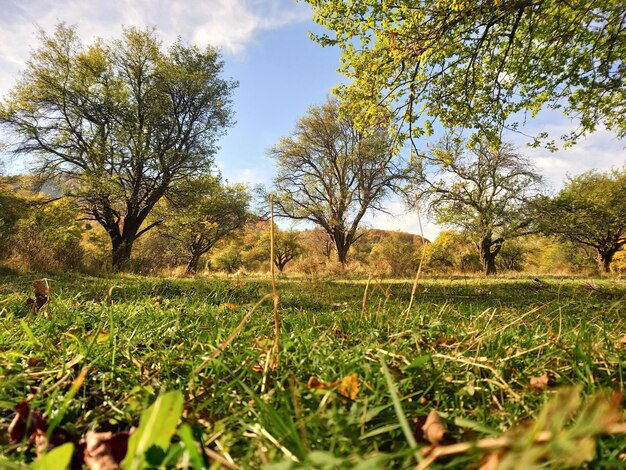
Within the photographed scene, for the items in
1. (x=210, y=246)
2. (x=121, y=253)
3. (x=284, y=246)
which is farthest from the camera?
(x=284, y=246)

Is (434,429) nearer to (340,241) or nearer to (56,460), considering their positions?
(56,460)

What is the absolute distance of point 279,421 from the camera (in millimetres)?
622

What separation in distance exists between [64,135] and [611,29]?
78.1ft

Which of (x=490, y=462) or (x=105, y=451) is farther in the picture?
(x=105, y=451)

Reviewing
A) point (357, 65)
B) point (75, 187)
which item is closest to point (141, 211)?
point (75, 187)

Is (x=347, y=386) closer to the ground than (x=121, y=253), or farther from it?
A: closer to the ground

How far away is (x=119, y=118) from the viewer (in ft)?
61.9

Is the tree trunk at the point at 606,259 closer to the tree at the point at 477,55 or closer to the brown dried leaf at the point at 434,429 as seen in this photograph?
the tree at the point at 477,55

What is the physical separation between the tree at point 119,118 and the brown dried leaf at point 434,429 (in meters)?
19.4

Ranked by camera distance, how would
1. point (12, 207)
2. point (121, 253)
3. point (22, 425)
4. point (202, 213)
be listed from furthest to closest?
point (202, 213) → point (121, 253) → point (12, 207) → point (22, 425)

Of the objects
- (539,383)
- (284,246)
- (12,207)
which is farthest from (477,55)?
(284,246)

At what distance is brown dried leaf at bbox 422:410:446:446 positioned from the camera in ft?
2.10

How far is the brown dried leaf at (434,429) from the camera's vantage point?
640mm

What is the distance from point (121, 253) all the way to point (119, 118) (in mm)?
8289
